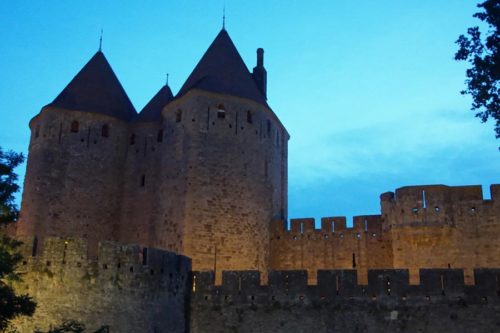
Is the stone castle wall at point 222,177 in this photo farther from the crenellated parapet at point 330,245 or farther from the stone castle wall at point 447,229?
the stone castle wall at point 447,229

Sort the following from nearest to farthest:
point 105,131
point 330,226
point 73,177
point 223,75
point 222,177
A: point 222,177
point 330,226
point 73,177
point 223,75
point 105,131

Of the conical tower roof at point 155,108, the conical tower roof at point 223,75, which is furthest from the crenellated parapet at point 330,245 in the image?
the conical tower roof at point 155,108

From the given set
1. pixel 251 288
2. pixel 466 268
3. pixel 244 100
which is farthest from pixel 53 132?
pixel 466 268

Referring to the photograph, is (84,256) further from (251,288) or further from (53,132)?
(53,132)

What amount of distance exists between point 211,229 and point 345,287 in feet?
27.0

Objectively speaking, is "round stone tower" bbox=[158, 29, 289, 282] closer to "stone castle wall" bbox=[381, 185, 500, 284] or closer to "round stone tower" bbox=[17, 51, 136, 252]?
"round stone tower" bbox=[17, 51, 136, 252]

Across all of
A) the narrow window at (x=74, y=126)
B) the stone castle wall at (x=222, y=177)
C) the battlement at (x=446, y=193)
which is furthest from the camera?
the narrow window at (x=74, y=126)

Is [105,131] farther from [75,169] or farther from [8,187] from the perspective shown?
[8,187]

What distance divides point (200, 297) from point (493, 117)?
934cm

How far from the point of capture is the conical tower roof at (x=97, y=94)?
2898cm

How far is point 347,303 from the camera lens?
1756 cm

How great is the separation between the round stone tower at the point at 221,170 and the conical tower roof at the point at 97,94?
309cm

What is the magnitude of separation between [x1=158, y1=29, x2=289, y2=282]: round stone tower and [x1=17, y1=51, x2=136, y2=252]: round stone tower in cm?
289

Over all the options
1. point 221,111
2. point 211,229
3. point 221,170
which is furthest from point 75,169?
point 211,229
